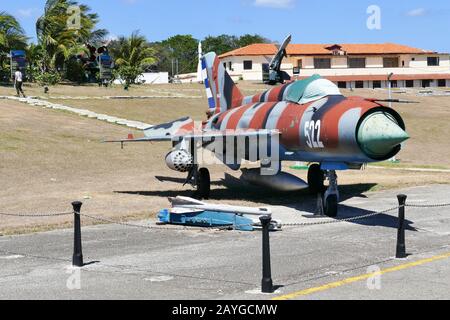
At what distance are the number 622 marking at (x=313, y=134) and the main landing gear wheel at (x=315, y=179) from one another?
431 centimetres

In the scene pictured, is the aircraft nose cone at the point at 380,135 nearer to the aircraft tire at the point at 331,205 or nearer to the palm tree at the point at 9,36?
the aircraft tire at the point at 331,205

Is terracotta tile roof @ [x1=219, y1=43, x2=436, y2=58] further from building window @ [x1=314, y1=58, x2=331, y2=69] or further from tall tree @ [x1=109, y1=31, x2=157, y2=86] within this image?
tall tree @ [x1=109, y1=31, x2=157, y2=86]

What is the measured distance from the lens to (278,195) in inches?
840

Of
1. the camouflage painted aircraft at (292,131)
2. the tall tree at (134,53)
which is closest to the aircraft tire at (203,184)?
the camouflage painted aircraft at (292,131)

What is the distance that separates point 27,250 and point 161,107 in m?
37.3

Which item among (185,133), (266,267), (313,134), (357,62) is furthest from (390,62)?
(266,267)

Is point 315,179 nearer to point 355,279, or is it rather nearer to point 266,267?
point 355,279

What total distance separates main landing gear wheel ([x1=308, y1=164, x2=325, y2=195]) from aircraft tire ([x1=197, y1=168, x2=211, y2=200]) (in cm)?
323

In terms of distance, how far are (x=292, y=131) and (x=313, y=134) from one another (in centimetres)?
124

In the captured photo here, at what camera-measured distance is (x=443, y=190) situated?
21734 millimetres

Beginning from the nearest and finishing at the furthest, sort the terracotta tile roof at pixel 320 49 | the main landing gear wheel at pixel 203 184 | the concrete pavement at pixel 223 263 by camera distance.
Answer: the concrete pavement at pixel 223 263 < the main landing gear wheel at pixel 203 184 < the terracotta tile roof at pixel 320 49

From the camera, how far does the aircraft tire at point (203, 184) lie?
20.9 metres
